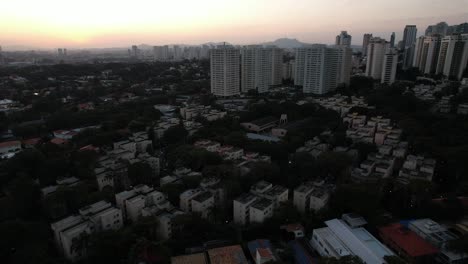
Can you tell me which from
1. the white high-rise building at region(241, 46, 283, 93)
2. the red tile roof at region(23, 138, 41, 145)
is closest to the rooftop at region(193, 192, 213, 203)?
the red tile roof at region(23, 138, 41, 145)

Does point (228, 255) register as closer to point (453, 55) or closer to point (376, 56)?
point (376, 56)

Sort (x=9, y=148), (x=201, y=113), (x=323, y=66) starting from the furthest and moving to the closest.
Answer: (x=323, y=66)
(x=201, y=113)
(x=9, y=148)

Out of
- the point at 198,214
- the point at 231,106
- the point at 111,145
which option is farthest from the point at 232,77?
the point at 198,214

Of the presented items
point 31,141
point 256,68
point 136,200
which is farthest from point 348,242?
point 256,68

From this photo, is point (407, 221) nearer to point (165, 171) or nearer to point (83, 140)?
point (165, 171)

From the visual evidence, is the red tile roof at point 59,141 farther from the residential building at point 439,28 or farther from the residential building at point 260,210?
the residential building at point 439,28

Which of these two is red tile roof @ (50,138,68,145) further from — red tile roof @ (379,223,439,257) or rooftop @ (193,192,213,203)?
red tile roof @ (379,223,439,257)
